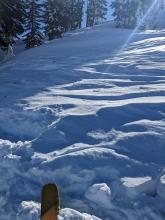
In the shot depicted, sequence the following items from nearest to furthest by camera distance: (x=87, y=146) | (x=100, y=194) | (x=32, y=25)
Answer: (x=100, y=194) < (x=87, y=146) < (x=32, y=25)

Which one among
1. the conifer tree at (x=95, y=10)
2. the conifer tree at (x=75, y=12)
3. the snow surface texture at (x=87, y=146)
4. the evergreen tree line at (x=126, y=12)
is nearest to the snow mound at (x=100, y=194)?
the snow surface texture at (x=87, y=146)

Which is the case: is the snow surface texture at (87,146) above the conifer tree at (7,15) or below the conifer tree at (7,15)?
below

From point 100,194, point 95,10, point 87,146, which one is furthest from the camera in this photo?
point 95,10

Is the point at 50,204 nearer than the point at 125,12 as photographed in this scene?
Yes

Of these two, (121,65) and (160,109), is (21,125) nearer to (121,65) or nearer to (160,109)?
(160,109)

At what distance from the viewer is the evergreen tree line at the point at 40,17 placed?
19.1m

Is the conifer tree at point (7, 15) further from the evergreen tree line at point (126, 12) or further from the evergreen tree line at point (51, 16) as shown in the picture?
the evergreen tree line at point (126, 12)

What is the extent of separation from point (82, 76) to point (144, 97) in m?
4.02

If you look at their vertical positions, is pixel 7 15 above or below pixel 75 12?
above

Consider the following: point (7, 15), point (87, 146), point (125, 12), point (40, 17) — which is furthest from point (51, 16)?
point (87, 146)

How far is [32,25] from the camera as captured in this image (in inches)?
1558

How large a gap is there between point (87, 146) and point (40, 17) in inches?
1475

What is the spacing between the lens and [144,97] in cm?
920

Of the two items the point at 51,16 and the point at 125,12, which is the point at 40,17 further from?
the point at 125,12
